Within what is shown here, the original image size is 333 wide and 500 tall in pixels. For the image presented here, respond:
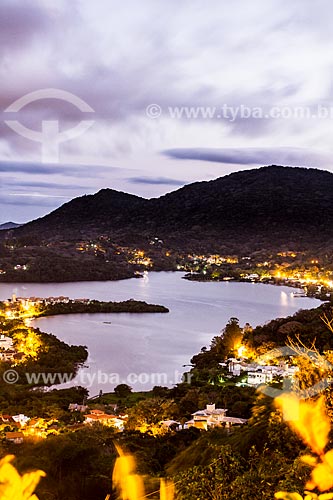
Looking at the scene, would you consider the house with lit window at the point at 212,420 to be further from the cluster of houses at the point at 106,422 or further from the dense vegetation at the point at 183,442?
the dense vegetation at the point at 183,442

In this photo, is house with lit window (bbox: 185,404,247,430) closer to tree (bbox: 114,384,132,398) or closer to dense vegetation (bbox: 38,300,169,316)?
tree (bbox: 114,384,132,398)

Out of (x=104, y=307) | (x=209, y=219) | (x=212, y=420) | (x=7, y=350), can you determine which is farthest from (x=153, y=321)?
(x=209, y=219)

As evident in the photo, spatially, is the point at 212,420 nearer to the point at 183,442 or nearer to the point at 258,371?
the point at 183,442

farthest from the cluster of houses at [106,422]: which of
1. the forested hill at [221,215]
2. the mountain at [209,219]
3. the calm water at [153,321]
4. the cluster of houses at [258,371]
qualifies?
the forested hill at [221,215]

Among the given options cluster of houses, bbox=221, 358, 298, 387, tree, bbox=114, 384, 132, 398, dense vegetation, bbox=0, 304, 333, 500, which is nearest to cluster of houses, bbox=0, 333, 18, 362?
dense vegetation, bbox=0, 304, 333, 500

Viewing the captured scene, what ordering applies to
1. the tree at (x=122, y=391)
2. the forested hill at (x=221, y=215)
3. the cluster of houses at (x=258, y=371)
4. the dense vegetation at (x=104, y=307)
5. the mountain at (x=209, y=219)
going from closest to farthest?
the cluster of houses at (x=258, y=371) → the tree at (x=122, y=391) → the dense vegetation at (x=104, y=307) → the mountain at (x=209, y=219) → the forested hill at (x=221, y=215)

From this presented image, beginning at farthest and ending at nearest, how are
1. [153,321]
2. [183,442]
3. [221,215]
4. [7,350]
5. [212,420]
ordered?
[221,215], [153,321], [7,350], [212,420], [183,442]
